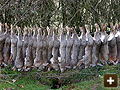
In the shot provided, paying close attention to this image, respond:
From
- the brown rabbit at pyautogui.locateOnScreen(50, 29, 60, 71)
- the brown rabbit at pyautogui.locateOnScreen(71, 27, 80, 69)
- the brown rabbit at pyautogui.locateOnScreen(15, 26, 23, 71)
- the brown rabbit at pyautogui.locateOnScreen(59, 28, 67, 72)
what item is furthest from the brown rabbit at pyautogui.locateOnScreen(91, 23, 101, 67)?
the brown rabbit at pyautogui.locateOnScreen(15, 26, 23, 71)

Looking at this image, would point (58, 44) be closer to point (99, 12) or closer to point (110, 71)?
point (110, 71)

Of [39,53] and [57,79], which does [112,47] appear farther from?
[39,53]

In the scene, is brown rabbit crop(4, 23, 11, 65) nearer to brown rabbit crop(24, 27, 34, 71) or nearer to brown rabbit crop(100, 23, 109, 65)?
brown rabbit crop(24, 27, 34, 71)

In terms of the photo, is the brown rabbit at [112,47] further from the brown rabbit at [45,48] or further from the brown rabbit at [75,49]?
the brown rabbit at [45,48]

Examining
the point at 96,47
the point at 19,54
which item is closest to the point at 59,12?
the point at 96,47

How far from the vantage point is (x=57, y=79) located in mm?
3262

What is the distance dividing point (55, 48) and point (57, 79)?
0.78m

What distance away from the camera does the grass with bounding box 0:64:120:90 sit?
2881 mm

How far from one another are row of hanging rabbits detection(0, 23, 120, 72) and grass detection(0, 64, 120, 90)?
186 millimetres

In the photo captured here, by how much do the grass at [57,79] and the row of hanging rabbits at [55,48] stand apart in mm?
186

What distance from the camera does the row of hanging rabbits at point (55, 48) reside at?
279 cm

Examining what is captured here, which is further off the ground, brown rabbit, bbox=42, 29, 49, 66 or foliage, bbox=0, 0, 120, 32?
foliage, bbox=0, 0, 120, 32

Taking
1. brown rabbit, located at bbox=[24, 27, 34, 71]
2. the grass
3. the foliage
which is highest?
the foliage

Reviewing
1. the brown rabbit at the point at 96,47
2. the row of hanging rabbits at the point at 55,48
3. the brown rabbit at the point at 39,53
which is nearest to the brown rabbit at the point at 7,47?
the row of hanging rabbits at the point at 55,48
